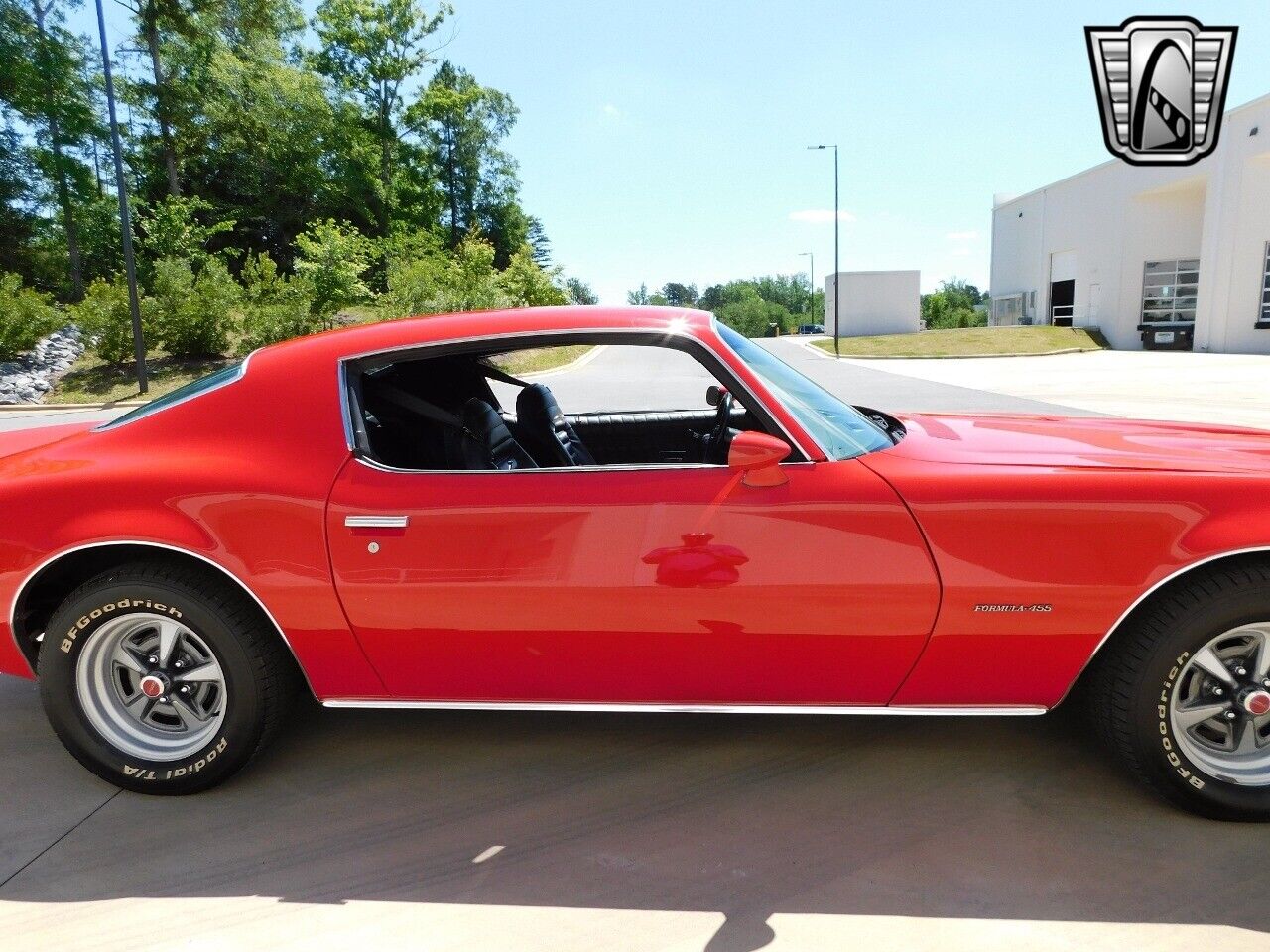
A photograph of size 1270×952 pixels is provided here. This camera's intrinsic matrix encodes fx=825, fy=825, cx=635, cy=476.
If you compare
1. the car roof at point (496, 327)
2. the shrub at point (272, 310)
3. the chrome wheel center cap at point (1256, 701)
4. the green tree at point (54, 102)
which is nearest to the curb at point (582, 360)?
the car roof at point (496, 327)

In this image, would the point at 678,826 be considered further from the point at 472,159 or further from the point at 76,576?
the point at 472,159

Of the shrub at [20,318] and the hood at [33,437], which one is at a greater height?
the shrub at [20,318]

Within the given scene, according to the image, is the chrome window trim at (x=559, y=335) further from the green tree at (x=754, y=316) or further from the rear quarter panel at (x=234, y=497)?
the green tree at (x=754, y=316)

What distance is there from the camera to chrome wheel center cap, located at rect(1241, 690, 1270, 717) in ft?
7.47

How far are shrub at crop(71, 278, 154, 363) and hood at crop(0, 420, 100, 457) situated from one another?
1962 cm

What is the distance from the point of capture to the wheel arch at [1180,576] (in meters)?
2.17

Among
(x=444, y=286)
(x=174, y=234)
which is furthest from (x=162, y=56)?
(x=444, y=286)

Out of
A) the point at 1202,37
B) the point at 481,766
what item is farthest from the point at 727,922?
the point at 1202,37

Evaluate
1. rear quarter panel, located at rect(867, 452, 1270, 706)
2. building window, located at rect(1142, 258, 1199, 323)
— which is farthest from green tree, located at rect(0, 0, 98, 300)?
building window, located at rect(1142, 258, 1199, 323)

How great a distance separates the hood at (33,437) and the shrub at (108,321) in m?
19.6

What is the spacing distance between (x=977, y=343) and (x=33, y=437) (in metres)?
33.9

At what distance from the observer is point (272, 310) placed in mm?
22562
